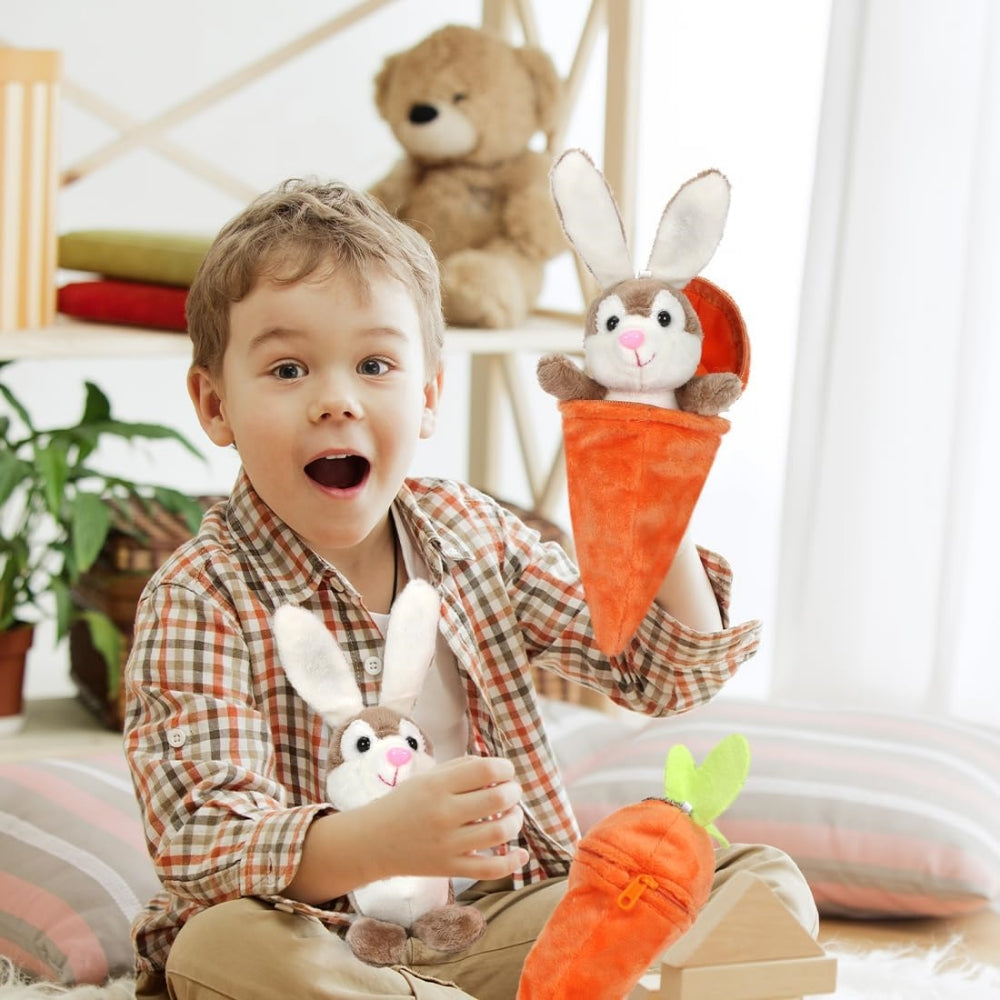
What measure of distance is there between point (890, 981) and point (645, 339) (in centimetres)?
64

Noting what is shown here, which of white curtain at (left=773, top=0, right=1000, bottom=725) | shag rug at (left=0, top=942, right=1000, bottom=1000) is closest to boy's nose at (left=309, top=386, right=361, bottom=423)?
shag rug at (left=0, top=942, right=1000, bottom=1000)

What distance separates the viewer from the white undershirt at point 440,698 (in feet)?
3.48

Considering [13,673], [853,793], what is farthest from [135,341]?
[853,793]

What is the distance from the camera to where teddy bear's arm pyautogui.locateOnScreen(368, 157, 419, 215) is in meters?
1.86

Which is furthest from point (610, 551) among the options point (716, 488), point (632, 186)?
point (716, 488)

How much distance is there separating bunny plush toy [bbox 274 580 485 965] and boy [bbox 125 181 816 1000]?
0.02m

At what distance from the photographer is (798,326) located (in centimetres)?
187

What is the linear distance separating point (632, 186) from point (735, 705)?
559 millimetres

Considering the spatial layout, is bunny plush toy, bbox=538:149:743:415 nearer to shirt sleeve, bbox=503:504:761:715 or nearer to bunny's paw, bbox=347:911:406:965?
shirt sleeve, bbox=503:504:761:715

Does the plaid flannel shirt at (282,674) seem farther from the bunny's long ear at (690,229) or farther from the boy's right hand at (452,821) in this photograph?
the bunny's long ear at (690,229)

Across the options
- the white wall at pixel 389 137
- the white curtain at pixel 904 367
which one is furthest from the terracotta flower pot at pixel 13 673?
the white curtain at pixel 904 367

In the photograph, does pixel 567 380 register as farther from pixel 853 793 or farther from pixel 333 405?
pixel 853 793

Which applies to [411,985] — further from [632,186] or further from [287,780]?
[632,186]

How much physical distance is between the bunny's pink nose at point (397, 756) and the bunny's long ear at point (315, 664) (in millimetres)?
33
